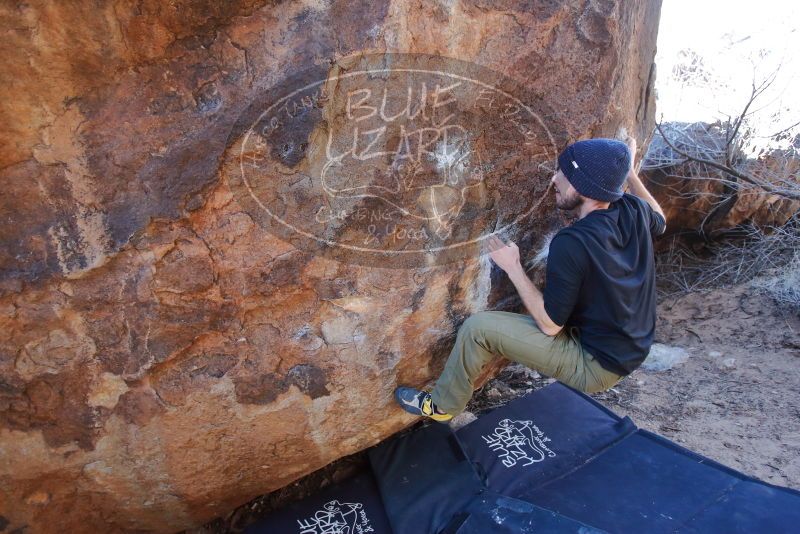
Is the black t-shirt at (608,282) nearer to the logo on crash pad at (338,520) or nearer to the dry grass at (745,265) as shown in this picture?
the logo on crash pad at (338,520)

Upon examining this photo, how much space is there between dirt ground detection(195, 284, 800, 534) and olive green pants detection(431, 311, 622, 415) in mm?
702

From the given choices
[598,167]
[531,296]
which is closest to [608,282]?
[531,296]

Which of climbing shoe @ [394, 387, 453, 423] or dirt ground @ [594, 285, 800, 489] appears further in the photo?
dirt ground @ [594, 285, 800, 489]

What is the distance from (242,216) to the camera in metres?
1.67

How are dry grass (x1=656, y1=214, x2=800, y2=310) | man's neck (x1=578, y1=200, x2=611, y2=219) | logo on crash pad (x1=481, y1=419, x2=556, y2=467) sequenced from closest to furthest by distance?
man's neck (x1=578, y1=200, x2=611, y2=219)
logo on crash pad (x1=481, y1=419, x2=556, y2=467)
dry grass (x1=656, y1=214, x2=800, y2=310)

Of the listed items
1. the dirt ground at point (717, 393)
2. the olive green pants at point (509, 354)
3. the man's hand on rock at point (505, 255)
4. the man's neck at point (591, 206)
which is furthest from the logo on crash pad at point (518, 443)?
the man's neck at point (591, 206)

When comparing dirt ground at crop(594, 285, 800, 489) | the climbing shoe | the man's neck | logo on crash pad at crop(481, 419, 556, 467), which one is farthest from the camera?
dirt ground at crop(594, 285, 800, 489)

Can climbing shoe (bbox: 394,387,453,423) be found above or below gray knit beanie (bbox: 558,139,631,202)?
below

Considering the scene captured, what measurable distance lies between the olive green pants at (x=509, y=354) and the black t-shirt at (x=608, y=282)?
0.18 feet

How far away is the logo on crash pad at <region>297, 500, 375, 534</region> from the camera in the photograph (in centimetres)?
214

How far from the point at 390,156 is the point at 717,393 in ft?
7.45

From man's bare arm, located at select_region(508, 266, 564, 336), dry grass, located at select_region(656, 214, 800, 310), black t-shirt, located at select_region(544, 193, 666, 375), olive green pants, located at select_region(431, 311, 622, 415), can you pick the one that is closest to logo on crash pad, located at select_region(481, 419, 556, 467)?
olive green pants, located at select_region(431, 311, 622, 415)

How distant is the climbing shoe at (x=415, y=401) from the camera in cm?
202

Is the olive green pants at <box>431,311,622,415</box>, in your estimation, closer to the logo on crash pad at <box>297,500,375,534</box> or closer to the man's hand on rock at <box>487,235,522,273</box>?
the man's hand on rock at <box>487,235,522,273</box>
